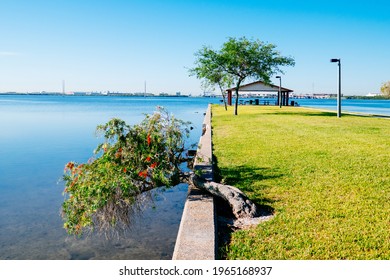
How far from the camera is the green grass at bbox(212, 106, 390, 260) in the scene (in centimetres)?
442

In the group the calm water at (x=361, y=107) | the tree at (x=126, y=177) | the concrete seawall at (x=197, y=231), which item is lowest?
the concrete seawall at (x=197, y=231)

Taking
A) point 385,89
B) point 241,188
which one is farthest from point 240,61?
point 385,89

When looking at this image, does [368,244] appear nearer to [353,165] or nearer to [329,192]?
[329,192]

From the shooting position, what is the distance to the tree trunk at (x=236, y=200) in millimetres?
5707

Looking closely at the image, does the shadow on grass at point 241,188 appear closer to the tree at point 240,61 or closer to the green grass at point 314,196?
the green grass at point 314,196

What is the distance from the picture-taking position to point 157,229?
6.34 m

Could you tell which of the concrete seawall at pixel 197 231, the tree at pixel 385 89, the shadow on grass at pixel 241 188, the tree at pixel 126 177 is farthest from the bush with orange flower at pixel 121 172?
the tree at pixel 385 89

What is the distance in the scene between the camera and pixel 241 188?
7164 mm

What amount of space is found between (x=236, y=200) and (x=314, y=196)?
149cm

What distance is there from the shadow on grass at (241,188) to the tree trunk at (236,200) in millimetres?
156

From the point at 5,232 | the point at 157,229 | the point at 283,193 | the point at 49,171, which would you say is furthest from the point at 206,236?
the point at 49,171

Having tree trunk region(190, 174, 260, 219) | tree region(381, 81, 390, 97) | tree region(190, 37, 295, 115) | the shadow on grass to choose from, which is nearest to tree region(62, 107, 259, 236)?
tree trunk region(190, 174, 260, 219)

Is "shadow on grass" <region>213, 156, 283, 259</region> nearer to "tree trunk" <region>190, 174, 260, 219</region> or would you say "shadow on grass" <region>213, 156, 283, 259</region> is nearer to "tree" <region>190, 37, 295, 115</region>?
"tree trunk" <region>190, 174, 260, 219</region>

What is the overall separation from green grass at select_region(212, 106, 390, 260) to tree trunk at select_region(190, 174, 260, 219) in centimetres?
36
